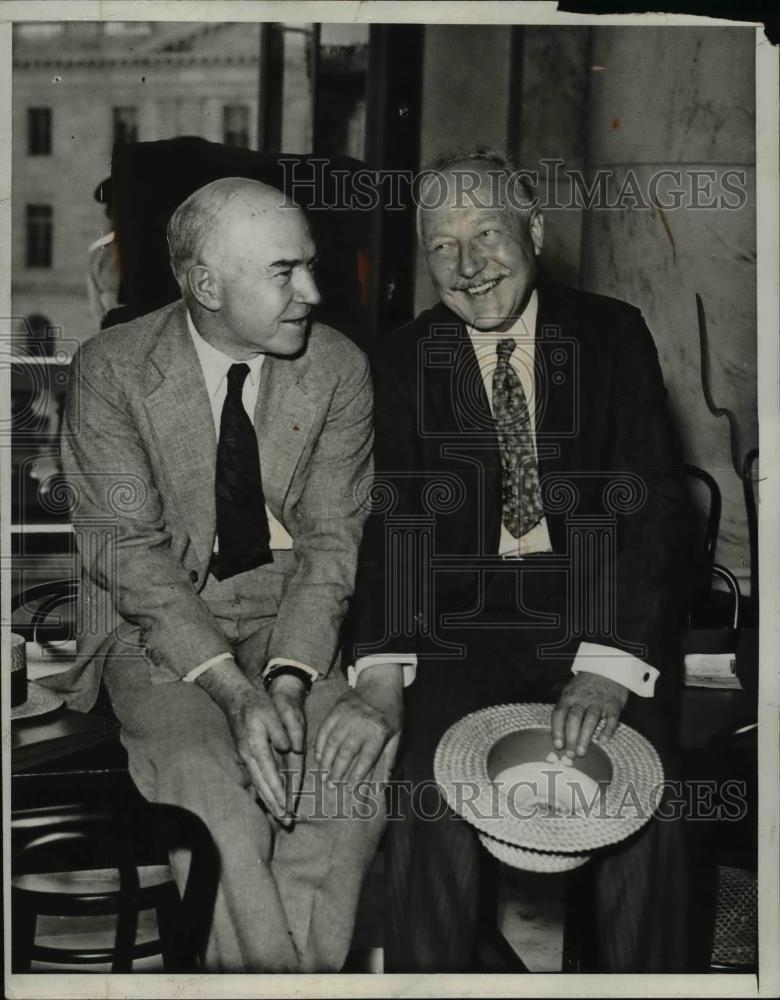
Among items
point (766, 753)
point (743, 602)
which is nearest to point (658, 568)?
point (743, 602)

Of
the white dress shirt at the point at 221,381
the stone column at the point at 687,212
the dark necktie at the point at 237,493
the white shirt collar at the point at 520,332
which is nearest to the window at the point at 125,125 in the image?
the white dress shirt at the point at 221,381

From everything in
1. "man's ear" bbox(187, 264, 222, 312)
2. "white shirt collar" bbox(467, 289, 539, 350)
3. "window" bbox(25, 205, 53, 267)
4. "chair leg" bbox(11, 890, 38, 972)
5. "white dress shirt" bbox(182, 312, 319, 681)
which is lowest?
"chair leg" bbox(11, 890, 38, 972)

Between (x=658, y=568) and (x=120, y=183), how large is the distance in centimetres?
130

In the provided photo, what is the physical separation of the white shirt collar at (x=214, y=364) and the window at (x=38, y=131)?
1.48 feet

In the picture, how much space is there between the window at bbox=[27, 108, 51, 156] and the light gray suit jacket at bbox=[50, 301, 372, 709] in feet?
1.22

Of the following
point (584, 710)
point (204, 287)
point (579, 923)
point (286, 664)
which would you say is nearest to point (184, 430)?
point (204, 287)

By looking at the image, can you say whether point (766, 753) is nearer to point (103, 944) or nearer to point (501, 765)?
point (501, 765)

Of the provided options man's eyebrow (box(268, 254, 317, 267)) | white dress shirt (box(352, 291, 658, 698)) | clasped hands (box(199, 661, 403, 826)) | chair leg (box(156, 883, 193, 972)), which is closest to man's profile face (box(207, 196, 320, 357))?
man's eyebrow (box(268, 254, 317, 267))

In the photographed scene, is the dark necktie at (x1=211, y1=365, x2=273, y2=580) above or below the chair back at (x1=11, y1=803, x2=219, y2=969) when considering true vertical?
above

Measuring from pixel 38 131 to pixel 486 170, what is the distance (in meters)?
0.87

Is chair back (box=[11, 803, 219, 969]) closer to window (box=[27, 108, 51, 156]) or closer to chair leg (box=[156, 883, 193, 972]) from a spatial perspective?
chair leg (box=[156, 883, 193, 972])

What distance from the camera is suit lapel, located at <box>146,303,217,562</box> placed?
225cm

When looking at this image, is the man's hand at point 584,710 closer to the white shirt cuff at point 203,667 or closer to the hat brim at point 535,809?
the hat brim at point 535,809

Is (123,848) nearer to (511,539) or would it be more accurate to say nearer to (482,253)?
(511,539)
